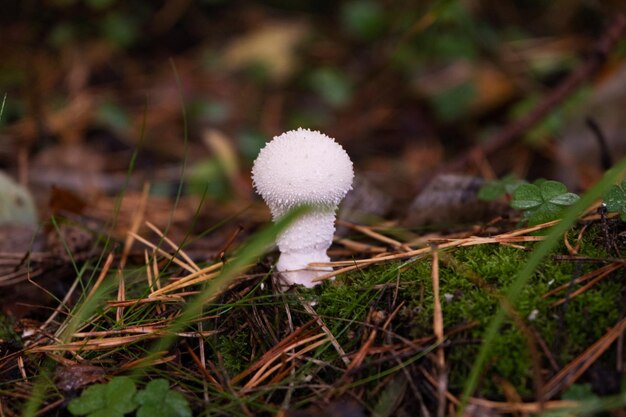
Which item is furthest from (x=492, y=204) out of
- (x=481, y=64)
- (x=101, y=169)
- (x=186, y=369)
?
(x=101, y=169)

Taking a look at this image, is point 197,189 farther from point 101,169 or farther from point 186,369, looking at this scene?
point 186,369

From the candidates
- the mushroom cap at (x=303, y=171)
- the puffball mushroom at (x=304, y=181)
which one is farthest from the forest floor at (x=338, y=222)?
the mushroom cap at (x=303, y=171)

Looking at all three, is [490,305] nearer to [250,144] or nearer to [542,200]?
[542,200]

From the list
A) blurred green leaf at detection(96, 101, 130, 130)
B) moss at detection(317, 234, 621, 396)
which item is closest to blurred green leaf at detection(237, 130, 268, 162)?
blurred green leaf at detection(96, 101, 130, 130)

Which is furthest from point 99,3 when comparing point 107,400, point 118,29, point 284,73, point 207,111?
point 107,400

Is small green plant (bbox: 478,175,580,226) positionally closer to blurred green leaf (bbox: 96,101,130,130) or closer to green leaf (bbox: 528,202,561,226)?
green leaf (bbox: 528,202,561,226)
